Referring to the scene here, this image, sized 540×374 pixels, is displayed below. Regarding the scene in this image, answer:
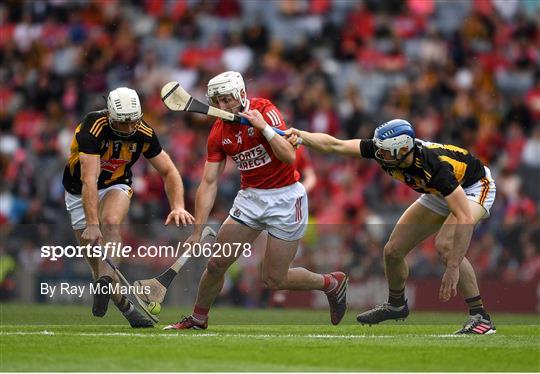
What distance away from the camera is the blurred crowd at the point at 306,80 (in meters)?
19.0

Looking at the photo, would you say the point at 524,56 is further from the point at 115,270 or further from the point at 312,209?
the point at 115,270

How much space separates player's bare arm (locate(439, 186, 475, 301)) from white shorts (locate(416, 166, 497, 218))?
0.47 m

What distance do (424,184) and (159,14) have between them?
13055 mm

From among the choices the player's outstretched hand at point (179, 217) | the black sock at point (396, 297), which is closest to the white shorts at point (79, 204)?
→ the player's outstretched hand at point (179, 217)

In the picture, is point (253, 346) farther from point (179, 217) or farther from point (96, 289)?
point (96, 289)

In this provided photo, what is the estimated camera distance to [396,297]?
41.1ft

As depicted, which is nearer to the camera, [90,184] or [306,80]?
[90,184]

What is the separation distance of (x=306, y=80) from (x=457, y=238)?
9.80m

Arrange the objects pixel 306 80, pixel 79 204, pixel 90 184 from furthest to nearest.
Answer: pixel 306 80
pixel 79 204
pixel 90 184

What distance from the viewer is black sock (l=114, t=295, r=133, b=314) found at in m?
11.9

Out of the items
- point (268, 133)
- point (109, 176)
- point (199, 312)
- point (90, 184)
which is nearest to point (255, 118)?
point (268, 133)

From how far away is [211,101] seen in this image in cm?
1170

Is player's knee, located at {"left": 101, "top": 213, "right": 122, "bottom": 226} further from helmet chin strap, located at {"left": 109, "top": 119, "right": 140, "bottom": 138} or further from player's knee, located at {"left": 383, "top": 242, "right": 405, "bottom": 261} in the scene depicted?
player's knee, located at {"left": 383, "top": 242, "right": 405, "bottom": 261}

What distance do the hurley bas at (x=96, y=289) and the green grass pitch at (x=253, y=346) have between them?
171 mm
